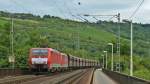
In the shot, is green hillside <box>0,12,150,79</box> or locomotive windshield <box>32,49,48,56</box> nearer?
locomotive windshield <box>32,49,48,56</box>

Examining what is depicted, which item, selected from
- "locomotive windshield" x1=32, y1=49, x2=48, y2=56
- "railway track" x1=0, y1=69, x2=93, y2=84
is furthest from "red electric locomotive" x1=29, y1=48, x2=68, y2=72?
"railway track" x1=0, y1=69, x2=93, y2=84

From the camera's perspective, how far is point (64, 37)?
160000 millimetres

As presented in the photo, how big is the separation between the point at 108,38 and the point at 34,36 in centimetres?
6612

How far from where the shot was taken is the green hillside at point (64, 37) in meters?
74.9

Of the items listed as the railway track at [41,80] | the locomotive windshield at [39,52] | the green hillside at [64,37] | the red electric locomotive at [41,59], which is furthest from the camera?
the green hillside at [64,37]

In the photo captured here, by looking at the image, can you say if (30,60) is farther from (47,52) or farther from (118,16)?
(118,16)

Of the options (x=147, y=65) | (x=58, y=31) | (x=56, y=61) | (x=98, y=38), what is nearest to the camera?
(x=56, y=61)

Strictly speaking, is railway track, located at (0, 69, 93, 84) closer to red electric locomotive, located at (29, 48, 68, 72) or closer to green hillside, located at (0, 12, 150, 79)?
green hillside, located at (0, 12, 150, 79)

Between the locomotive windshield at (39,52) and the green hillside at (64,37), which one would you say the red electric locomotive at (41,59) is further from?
the green hillside at (64,37)

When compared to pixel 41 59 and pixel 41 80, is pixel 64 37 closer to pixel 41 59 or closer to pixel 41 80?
pixel 41 59

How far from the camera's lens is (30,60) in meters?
69.9

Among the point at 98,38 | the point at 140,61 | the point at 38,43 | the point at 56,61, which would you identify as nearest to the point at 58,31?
the point at 98,38

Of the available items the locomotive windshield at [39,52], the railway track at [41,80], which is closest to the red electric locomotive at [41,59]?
the locomotive windshield at [39,52]

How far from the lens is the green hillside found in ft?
246
